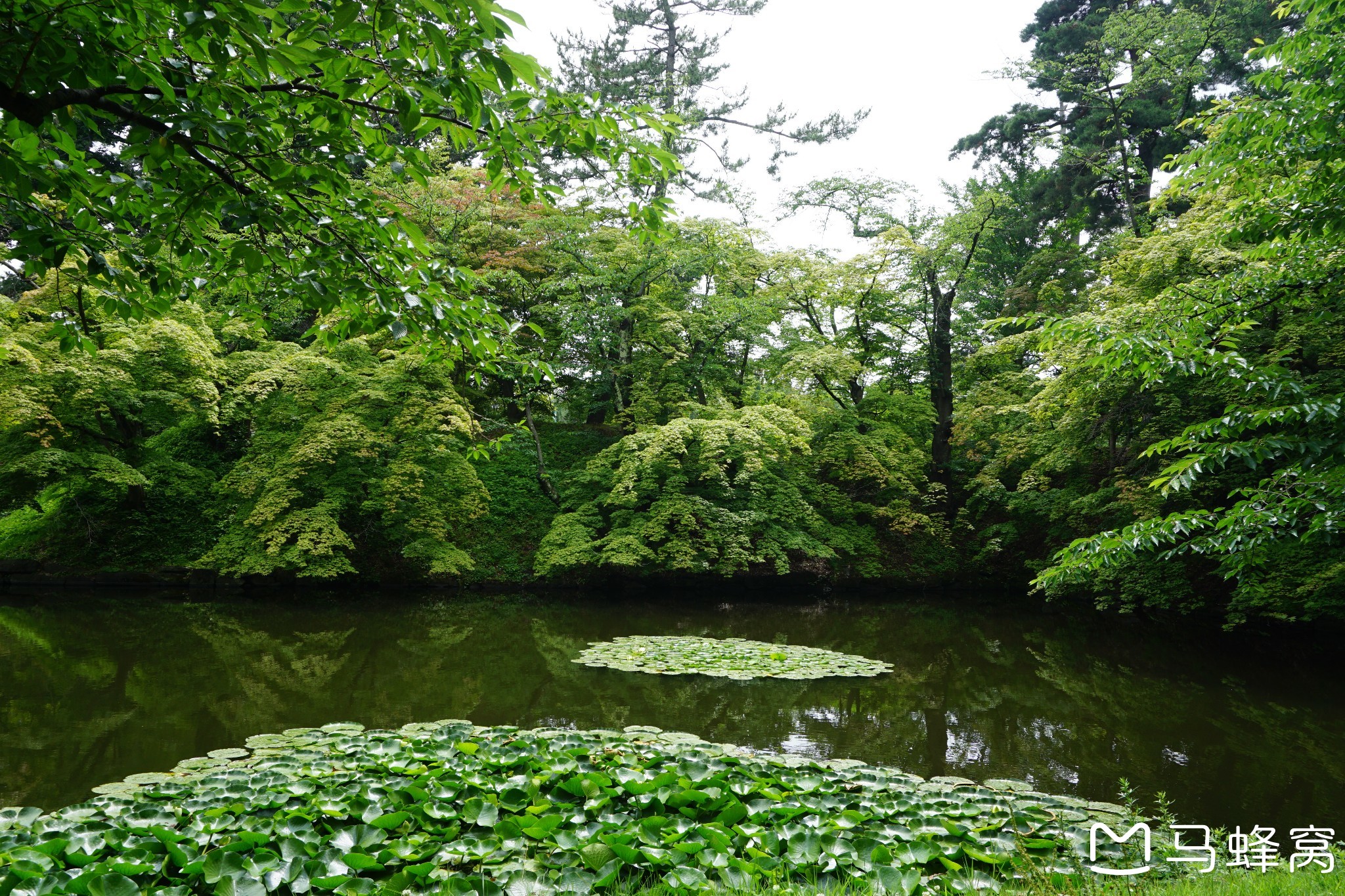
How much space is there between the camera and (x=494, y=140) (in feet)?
7.85

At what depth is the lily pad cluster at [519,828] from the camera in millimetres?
2113

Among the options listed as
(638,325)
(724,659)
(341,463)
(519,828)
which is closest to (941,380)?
(638,325)

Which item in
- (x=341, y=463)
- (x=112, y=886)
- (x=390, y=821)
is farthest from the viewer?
(x=341, y=463)

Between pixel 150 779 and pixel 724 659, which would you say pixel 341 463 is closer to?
pixel 724 659

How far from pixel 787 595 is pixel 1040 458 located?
499cm

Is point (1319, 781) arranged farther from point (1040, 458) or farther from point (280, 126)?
point (1040, 458)

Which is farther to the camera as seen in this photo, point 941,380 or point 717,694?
point 941,380

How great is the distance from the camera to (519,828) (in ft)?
8.16

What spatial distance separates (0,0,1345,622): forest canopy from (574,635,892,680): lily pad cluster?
310 cm

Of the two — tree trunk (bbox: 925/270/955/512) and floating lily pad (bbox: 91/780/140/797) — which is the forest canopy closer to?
tree trunk (bbox: 925/270/955/512)

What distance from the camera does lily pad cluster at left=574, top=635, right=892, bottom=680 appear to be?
695cm

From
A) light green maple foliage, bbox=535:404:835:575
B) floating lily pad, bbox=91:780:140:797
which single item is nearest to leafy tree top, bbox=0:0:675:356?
floating lily pad, bbox=91:780:140:797

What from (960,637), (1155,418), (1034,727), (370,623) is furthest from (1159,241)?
(370,623)

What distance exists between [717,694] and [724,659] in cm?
100
